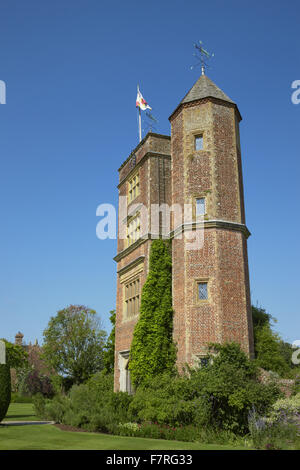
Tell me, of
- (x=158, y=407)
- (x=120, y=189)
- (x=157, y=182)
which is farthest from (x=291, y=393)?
(x=120, y=189)

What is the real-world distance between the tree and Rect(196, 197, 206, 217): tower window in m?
30.5

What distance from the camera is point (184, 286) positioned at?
17375 mm

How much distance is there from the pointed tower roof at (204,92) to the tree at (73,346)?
104 ft

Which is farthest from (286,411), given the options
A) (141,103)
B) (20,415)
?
(141,103)

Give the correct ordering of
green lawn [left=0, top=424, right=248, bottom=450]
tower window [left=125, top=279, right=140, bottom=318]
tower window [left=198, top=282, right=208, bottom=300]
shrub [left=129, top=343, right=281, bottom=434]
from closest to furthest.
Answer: green lawn [left=0, top=424, right=248, bottom=450] < shrub [left=129, top=343, right=281, bottom=434] < tower window [left=198, top=282, right=208, bottom=300] < tower window [left=125, top=279, right=140, bottom=318]

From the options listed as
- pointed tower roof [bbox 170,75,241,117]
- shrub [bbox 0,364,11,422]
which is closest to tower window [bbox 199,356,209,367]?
shrub [bbox 0,364,11,422]

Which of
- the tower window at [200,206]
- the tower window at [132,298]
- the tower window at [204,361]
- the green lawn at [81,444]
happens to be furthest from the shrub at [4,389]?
the tower window at [200,206]

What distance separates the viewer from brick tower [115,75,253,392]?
1666cm

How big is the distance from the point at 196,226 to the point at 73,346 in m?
31.6

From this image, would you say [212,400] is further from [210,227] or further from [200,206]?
[200,206]

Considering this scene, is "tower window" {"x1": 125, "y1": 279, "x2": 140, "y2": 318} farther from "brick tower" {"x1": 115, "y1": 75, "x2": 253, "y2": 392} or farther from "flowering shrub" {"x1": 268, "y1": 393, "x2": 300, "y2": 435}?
"flowering shrub" {"x1": 268, "y1": 393, "x2": 300, "y2": 435}

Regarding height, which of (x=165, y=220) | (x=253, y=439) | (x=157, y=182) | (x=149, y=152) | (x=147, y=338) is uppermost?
(x=149, y=152)
